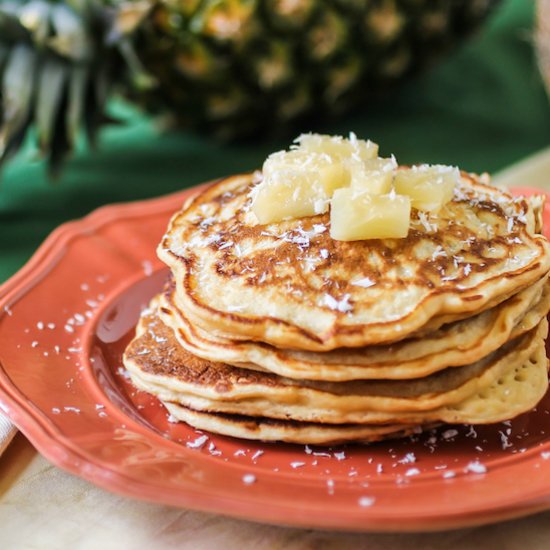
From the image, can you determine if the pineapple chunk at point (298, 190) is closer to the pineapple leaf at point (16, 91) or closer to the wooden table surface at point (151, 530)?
the wooden table surface at point (151, 530)

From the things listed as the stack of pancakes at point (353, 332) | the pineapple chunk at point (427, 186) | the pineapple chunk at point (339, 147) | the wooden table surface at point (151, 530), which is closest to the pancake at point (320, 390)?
the stack of pancakes at point (353, 332)

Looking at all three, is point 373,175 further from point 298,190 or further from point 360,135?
point 360,135

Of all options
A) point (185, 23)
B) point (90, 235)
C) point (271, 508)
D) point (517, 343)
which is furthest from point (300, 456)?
point (185, 23)

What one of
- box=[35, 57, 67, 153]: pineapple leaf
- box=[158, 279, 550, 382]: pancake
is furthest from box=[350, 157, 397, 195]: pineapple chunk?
box=[35, 57, 67, 153]: pineapple leaf

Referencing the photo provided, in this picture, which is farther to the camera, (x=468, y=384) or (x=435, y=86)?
(x=435, y=86)

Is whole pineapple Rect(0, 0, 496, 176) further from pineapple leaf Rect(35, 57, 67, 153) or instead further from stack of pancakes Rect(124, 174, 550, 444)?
stack of pancakes Rect(124, 174, 550, 444)

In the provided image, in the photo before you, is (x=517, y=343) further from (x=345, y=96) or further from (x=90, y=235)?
(x=345, y=96)

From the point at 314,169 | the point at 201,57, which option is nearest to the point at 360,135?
the point at 201,57
